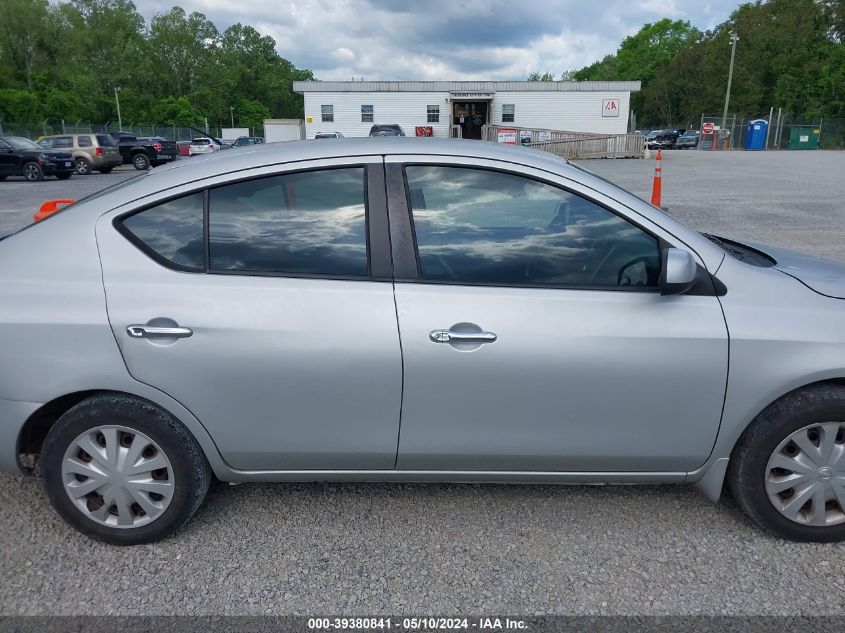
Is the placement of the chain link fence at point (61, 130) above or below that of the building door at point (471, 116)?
below

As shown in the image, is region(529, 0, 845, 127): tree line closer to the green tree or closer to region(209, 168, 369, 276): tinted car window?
the green tree

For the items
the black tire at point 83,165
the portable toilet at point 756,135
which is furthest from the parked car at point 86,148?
the portable toilet at point 756,135

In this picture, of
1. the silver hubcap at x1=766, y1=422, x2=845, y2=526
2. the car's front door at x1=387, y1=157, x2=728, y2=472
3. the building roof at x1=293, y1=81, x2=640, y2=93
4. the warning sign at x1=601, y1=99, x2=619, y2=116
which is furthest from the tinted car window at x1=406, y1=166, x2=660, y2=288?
the warning sign at x1=601, y1=99, x2=619, y2=116

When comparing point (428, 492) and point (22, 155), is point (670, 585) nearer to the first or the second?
point (428, 492)

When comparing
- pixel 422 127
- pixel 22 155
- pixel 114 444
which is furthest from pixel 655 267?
pixel 422 127

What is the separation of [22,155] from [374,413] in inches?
908

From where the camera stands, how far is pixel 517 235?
2691 mm

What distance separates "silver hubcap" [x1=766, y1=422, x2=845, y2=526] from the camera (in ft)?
8.47

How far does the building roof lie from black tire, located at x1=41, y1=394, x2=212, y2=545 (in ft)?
134

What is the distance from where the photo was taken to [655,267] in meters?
→ 2.61

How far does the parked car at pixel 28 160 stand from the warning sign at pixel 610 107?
31665 mm

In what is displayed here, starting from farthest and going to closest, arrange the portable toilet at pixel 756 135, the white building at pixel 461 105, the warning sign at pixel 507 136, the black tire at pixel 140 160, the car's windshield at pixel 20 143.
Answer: the portable toilet at pixel 756 135
the white building at pixel 461 105
the warning sign at pixel 507 136
the black tire at pixel 140 160
the car's windshield at pixel 20 143

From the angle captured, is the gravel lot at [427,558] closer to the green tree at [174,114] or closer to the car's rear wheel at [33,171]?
the car's rear wheel at [33,171]

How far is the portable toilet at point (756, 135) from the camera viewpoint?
48781mm
